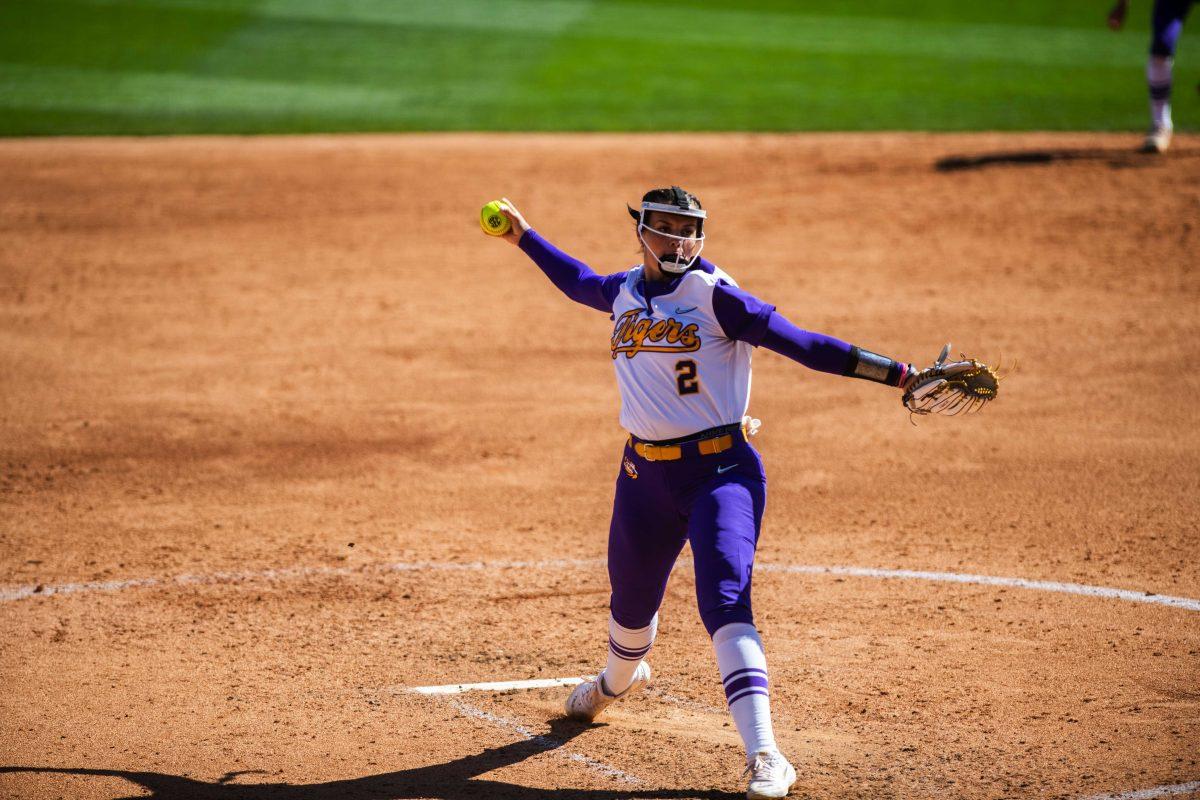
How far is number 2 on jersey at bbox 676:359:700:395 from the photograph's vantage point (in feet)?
16.6

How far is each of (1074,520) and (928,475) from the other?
1.04m

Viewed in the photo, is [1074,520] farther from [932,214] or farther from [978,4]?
[978,4]

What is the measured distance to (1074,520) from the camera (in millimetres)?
7645

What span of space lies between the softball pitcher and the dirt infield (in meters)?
0.64

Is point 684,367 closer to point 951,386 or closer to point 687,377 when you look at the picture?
point 687,377

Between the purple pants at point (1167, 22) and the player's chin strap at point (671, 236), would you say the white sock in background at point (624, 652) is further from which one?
the purple pants at point (1167, 22)

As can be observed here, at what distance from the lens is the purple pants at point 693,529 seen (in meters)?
4.79

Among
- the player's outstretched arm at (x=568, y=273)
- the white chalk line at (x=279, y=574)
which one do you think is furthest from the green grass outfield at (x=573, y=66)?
the player's outstretched arm at (x=568, y=273)

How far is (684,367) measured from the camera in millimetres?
5066

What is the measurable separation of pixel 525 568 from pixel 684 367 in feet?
8.25

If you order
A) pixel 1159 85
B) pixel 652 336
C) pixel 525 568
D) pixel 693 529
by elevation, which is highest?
pixel 652 336

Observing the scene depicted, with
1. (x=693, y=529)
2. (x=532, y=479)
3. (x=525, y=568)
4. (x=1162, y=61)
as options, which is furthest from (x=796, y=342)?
(x=1162, y=61)

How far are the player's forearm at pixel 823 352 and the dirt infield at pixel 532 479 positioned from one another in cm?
158

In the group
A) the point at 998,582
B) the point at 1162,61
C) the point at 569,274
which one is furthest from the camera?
the point at 1162,61
